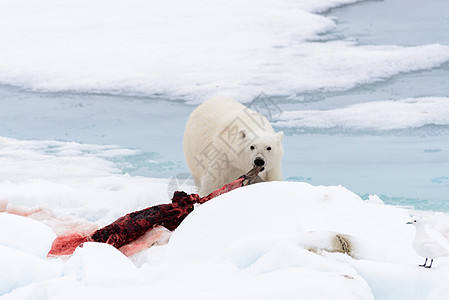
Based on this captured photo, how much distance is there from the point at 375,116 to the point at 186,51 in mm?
4751

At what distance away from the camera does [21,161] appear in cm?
627

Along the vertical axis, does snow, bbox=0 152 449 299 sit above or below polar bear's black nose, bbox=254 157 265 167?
above

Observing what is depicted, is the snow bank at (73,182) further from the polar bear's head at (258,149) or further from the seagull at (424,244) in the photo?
the seagull at (424,244)

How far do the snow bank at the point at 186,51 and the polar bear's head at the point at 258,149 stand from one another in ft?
14.2

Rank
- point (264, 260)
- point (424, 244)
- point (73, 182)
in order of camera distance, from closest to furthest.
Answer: point (424, 244) → point (264, 260) → point (73, 182)

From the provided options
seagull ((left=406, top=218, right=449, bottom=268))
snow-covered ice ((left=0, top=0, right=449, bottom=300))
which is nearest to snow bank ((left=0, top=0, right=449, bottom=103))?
snow-covered ice ((left=0, top=0, right=449, bottom=300))

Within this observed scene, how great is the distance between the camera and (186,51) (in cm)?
1079

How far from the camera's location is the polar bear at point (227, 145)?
155 inches

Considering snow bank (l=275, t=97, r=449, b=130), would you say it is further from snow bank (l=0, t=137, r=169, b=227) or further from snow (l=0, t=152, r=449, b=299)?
snow (l=0, t=152, r=449, b=299)

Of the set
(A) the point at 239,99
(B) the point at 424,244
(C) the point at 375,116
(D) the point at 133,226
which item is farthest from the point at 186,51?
(B) the point at 424,244

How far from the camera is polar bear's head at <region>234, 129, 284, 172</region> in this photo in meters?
3.88

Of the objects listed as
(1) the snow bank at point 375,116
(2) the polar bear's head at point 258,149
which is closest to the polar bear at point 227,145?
(2) the polar bear's head at point 258,149

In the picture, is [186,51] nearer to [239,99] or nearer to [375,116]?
[239,99]

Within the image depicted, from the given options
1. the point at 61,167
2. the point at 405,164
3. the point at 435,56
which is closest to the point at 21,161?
the point at 61,167
